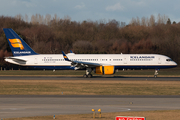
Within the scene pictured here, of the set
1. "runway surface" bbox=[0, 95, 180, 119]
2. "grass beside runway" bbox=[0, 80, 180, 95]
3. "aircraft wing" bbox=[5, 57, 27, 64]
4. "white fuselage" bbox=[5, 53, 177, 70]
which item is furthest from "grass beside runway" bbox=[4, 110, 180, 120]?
"aircraft wing" bbox=[5, 57, 27, 64]

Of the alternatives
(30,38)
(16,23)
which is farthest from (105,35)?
→ (16,23)

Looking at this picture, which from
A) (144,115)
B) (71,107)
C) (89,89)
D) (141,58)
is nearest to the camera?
(144,115)

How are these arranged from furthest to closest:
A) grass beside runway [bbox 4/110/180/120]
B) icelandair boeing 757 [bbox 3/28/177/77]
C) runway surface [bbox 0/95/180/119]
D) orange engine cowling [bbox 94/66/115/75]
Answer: icelandair boeing 757 [bbox 3/28/177/77]
orange engine cowling [bbox 94/66/115/75]
runway surface [bbox 0/95/180/119]
grass beside runway [bbox 4/110/180/120]

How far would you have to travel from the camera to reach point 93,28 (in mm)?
115938

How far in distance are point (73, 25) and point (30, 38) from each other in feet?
77.7

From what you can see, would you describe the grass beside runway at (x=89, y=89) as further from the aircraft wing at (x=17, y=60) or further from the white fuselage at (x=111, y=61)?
the aircraft wing at (x=17, y=60)

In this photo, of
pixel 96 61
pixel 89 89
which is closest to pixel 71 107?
pixel 89 89

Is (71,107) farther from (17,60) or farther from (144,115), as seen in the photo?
(17,60)

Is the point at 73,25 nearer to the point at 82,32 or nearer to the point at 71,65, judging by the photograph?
the point at 82,32

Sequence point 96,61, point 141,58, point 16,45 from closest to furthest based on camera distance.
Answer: point 141,58
point 96,61
point 16,45

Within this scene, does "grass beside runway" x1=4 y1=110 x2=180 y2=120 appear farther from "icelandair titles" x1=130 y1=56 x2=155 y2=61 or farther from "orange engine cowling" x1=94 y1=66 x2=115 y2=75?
"icelandair titles" x1=130 y1=56 x2=155 y2=61

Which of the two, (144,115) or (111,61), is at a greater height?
(111,61)

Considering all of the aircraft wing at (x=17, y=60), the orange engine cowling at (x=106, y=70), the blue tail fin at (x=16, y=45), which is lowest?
the orange engine cowling at (x=106, y=70)

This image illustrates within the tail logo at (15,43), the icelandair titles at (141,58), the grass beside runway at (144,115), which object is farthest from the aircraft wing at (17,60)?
the grass beside runway at (144,115)
